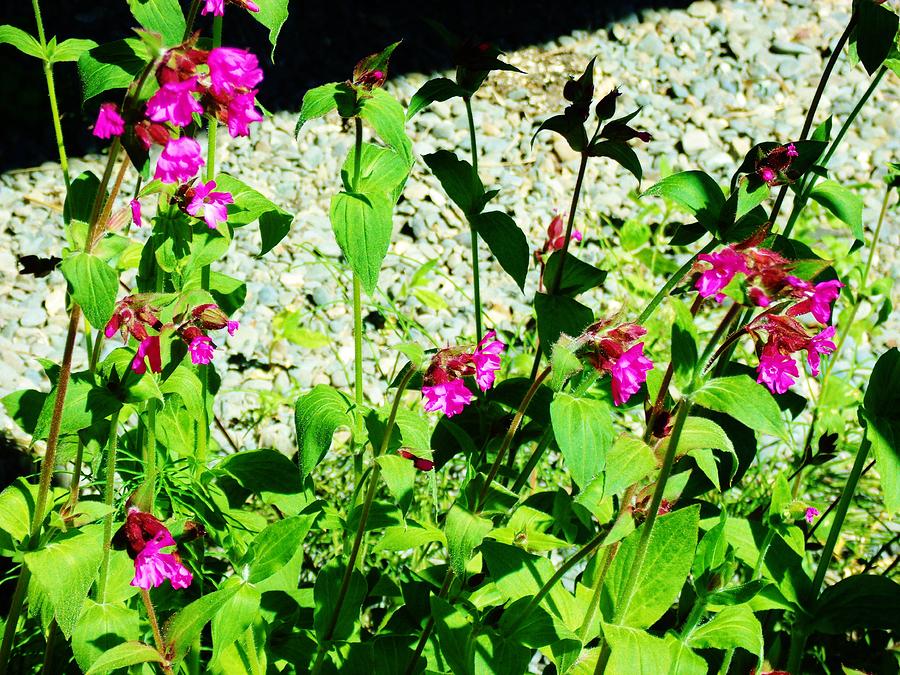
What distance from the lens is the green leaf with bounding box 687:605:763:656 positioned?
1505mm

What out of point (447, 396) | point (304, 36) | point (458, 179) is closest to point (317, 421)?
point (447, 396)

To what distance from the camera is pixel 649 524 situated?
1.38 m

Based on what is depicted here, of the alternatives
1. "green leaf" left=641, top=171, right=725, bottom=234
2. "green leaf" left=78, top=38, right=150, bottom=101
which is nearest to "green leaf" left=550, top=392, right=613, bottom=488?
"green leaf" left=641, top=171, right=725, bottom=234

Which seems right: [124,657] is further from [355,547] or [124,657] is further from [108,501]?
[355,547]

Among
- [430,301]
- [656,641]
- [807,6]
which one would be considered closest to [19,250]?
[430,301]

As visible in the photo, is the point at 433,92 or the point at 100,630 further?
the point at 433,92

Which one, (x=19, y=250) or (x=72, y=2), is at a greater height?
(x=72, y=2)

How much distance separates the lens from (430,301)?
2938 mm

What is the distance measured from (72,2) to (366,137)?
1.33m

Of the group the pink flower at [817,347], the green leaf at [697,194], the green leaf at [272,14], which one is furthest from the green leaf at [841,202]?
the green leaf at [272,14]

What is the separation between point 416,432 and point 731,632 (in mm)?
624

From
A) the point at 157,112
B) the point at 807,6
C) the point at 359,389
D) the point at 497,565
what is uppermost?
the point at 807,6

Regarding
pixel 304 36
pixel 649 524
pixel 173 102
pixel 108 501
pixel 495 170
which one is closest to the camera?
pixel 173 102

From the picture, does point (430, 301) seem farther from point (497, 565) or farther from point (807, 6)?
point (807, 6)
